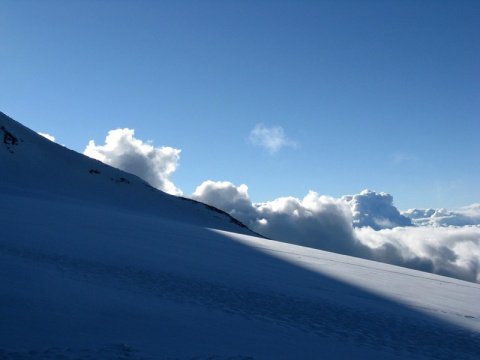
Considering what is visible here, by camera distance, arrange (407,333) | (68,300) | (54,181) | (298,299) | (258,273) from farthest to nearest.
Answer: (54,181) < (258,273) < (298,299) < (407,333) < (68,300)

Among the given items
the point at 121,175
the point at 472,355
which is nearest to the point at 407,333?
the point at 472,355

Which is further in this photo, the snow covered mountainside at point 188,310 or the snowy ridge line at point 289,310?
the snowy ridge line at point 289,310

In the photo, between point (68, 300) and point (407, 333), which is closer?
point (68, 300)

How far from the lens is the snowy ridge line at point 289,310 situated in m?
6.43

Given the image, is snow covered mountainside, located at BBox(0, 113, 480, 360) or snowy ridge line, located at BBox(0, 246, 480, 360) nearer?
snow covered mountainside, located at BBox(0, 113, 480, 360)

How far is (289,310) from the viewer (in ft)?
24.5

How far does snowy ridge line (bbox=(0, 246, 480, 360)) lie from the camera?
21.1 feet

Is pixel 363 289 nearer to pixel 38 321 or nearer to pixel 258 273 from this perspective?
pixel 258 273

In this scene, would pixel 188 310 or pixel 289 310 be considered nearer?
Result: pixel 188 310

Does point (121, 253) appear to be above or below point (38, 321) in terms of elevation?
above

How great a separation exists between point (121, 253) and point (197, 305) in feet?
16.3

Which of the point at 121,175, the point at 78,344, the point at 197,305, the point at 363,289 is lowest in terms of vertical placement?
the point at 78,344

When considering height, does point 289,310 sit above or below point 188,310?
above

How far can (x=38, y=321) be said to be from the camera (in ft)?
15.2
